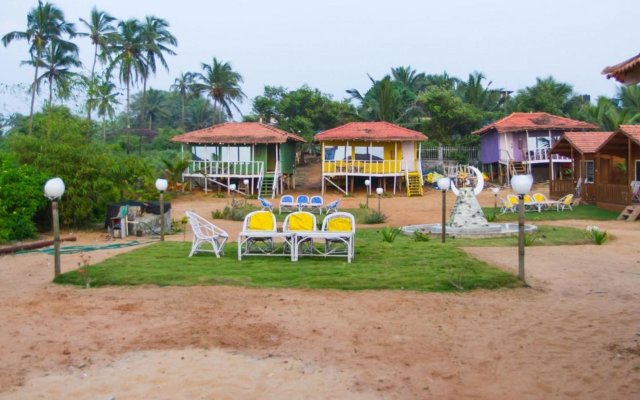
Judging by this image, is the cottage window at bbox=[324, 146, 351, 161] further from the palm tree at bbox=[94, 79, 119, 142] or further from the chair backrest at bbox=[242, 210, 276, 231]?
the chair backrest at bbox=[242, 210, 276, 231]

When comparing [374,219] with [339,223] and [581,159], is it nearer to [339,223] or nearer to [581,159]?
[339,223]

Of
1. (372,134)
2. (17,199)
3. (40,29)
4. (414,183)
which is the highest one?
(40,29)

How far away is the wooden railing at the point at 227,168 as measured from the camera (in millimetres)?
34688

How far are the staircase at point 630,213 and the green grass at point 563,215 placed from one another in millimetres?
362

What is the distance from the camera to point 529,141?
3738cm

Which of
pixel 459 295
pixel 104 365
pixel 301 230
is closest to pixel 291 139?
pixel 301 230

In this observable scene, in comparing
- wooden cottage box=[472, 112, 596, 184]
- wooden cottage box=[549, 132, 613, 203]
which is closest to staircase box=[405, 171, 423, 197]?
wooden cottage box=[472, 112, 596, 184]

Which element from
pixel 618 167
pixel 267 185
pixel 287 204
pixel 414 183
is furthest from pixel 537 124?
pixel 287 204

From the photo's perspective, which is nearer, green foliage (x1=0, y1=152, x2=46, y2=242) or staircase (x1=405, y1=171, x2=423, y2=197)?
green foliage (x1=0, y1=152, x2=46, y2=242)

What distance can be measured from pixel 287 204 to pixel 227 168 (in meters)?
10.6

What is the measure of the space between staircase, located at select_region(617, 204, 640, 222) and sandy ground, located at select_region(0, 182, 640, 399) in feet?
45.5

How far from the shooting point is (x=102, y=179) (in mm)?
17891

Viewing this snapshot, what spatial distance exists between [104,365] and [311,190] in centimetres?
3183

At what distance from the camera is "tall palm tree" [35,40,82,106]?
143 feet
